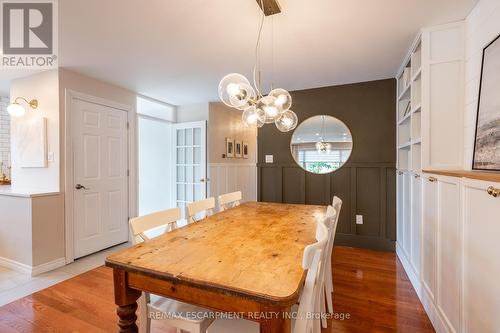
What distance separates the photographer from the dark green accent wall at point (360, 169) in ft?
10.6

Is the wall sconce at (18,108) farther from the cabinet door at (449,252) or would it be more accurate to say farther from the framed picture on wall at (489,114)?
the framed picture on wall at (489,114)

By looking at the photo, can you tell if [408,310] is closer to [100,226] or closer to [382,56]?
[382,56]

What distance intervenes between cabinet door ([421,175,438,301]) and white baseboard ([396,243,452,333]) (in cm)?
5

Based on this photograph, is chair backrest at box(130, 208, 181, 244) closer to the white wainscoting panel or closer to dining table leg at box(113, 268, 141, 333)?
dining table leg at box(113, 268, 141, 333)

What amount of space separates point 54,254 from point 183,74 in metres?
2.54

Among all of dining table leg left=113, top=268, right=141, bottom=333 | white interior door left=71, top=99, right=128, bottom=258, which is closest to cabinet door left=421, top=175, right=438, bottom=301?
dining table leg left=113, top=268, right=141, bottom=333

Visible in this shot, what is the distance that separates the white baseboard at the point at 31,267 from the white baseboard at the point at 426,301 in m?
3.59

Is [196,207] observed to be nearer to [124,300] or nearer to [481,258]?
[124,300]

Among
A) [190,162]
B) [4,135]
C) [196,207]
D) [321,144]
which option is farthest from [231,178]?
[4,135]

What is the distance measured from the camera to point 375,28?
2.02m

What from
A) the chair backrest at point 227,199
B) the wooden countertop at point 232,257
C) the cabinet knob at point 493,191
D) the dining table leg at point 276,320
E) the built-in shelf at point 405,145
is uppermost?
the built-in shelf at point 405,145

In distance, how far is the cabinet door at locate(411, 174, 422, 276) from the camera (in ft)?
7.09

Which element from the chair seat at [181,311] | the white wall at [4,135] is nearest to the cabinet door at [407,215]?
the chair seat at [181,311]

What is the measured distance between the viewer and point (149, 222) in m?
1.51
